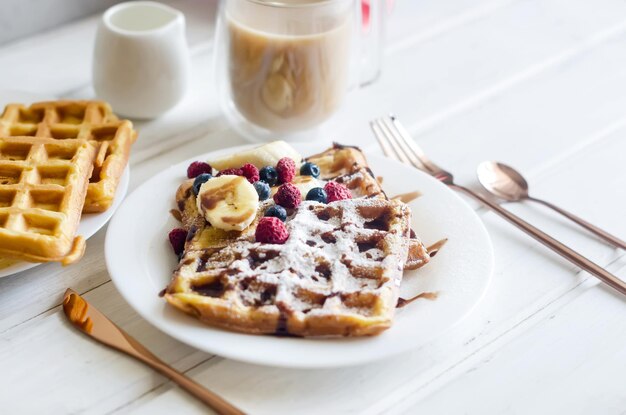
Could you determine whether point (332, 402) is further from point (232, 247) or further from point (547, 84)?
point (547, 84)

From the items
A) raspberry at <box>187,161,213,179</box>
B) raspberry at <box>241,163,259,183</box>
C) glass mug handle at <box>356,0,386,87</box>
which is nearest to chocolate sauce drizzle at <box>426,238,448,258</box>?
raspberry at <box>241,163,259,183</box>

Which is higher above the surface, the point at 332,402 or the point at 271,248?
the point at 271,248

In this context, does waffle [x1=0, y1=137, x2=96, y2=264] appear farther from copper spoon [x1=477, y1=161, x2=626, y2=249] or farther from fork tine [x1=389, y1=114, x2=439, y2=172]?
copper spoon [x1=477, y1=161, x2=626, y2=249]

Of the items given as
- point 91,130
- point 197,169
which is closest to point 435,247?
point 197,169

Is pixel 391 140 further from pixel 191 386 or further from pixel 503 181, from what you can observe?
pixel 191 386

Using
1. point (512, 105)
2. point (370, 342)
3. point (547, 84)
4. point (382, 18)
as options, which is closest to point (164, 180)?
point (370, 342)
